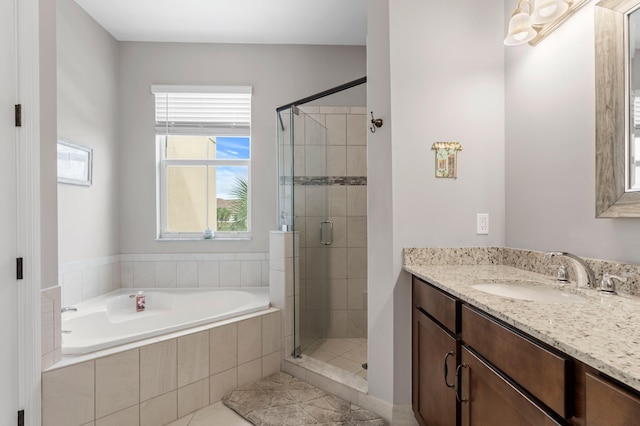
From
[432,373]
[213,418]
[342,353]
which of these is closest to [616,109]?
[432,373]

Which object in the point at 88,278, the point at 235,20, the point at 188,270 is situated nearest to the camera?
the point at 88,278

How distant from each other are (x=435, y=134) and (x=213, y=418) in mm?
2094

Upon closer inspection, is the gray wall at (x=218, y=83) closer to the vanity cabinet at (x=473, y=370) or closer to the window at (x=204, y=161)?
the window at (x=204, y=161)

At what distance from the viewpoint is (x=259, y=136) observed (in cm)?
323

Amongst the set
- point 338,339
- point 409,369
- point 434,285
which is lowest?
point 338,339

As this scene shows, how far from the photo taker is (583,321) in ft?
2.62

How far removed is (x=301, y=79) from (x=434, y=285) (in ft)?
8.41

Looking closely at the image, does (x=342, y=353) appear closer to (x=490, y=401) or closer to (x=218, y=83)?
(x=490, y=401)

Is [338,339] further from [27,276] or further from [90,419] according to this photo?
[27,276]

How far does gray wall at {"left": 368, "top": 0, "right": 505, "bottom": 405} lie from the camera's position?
1803 mm

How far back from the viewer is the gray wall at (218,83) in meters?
3.14

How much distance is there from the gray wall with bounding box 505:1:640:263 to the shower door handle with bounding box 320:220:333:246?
151 cm

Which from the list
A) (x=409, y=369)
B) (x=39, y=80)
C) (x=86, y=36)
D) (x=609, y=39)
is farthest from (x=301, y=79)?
(x=409, y=369)

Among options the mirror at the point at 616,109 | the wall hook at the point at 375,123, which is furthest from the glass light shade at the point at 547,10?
the wall hook at the point at 375,123
